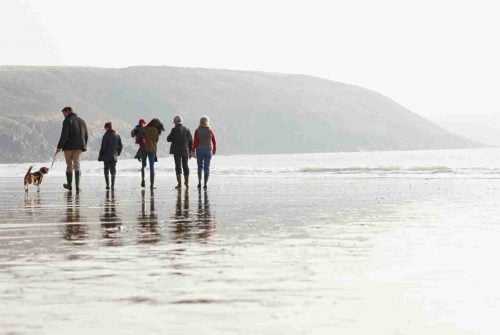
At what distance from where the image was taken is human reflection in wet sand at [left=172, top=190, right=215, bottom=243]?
41.2ft

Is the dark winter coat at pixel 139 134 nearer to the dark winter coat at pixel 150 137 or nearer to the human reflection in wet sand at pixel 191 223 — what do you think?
the dark winter coat at pixel 150 137

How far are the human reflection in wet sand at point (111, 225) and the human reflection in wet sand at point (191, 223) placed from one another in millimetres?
768

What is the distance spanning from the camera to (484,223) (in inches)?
576

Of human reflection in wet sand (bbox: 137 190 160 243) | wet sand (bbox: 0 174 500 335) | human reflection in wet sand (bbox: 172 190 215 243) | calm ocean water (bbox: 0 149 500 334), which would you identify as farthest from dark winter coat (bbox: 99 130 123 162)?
wet sand (bbox: 0 174 500 335)

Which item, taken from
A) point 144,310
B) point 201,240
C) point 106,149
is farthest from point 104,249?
point 106,149

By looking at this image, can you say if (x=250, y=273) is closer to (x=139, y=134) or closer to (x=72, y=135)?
(x=72, y=135)

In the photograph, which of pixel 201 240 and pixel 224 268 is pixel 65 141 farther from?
pixel 224 268

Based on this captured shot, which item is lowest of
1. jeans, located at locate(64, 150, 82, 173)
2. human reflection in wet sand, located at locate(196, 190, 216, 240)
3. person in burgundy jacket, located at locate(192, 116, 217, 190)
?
human reflection in wet sand, located at locate(196, 190, 216, 240)

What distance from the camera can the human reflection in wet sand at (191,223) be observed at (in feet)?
41.2

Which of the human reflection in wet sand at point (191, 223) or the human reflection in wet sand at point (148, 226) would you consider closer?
the human reflection in wet sand at point (148, 226)

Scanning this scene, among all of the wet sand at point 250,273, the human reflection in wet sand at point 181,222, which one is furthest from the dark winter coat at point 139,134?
the wet sand at point 250,273

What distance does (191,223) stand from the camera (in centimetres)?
1486

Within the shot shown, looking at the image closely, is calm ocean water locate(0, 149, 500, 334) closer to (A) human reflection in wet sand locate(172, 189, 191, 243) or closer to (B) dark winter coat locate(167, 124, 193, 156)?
(A) human reflection in wet sand locate(172, 189, 191, 243)

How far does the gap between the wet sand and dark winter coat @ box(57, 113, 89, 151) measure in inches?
348
